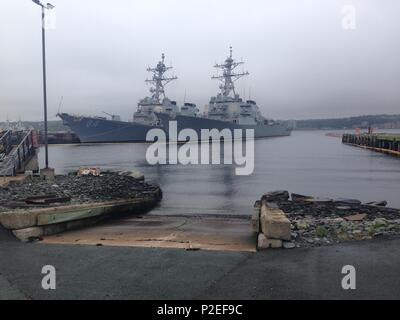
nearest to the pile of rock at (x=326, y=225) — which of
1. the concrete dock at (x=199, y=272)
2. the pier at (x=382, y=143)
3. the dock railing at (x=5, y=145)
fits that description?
the concrete dock at (x=199, y=272)

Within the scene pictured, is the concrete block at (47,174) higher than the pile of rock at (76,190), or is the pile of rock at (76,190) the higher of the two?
the concrete block at (47,174)

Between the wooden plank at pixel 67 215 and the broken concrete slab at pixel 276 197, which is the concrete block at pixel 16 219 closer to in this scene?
the wooden plank at pixel 67 215

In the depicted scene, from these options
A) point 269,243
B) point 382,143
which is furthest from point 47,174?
point 382,143

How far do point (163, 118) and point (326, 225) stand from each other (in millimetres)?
86171

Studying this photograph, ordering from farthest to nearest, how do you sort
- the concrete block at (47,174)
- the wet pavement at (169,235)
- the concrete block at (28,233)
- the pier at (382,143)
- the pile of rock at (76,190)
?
the pier at (382,143)
the concrete block at (47,174)
the pile of rock at (76,190)
the concrete block at (28,233)
the wet pavement at (169,235)

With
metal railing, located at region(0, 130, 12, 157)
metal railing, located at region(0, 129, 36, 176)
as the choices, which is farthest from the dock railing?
metal railing, located at region(0, 129, 36, 176)

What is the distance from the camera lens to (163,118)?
3649 inches

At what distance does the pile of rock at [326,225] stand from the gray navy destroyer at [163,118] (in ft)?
270

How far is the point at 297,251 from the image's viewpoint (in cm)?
640

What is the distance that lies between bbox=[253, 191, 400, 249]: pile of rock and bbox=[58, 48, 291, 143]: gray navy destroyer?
8230 centimetres

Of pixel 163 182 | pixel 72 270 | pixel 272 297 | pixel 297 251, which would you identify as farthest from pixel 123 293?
pixel 163 182

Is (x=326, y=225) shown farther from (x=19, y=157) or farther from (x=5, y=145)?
(x=5, y=145)

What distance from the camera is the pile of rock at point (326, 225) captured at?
6.88 metres
